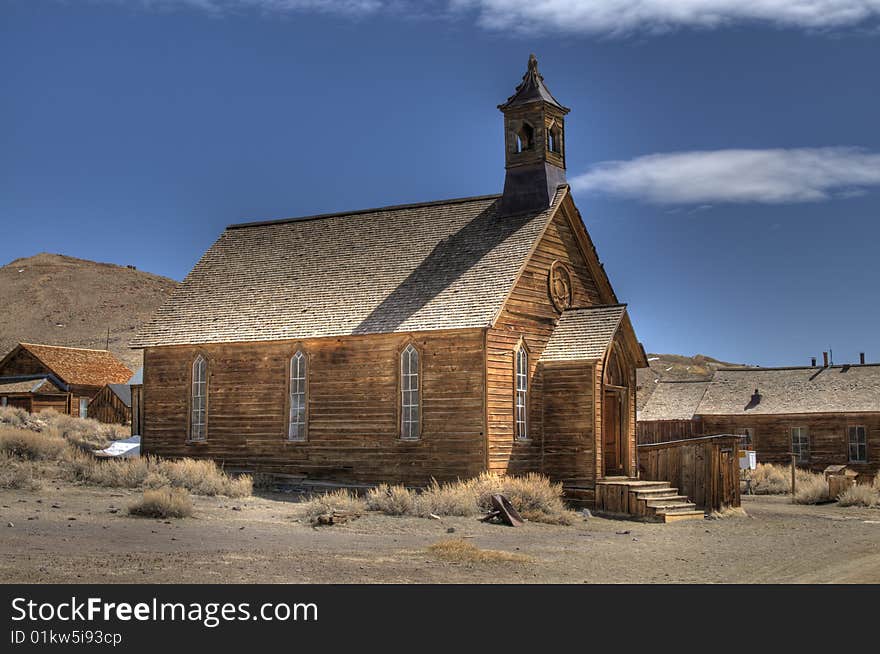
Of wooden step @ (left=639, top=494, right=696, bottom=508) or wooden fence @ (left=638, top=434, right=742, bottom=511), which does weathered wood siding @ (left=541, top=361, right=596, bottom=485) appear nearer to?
wooden step @ (left=639, top=494, right=696, bottom=508)

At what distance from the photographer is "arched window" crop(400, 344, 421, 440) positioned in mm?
25250

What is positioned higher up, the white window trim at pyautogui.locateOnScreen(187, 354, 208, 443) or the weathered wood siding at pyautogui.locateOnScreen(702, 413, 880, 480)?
the white window trim at pyautogui.locateOnScreen(187, 354, 208, 443)

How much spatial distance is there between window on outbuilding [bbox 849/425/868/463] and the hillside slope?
59695 mm

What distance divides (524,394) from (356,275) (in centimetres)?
629

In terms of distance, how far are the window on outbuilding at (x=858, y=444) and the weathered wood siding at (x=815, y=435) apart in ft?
Result: 0.47

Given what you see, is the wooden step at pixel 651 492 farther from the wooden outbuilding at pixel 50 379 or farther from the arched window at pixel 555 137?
the wooden outbuilding at pixel 50 379

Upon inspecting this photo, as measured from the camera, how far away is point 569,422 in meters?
25.0

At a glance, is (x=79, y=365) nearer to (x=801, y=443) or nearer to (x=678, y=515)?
(x=801, y=443)

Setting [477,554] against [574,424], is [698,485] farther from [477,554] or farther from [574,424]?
[477,554]

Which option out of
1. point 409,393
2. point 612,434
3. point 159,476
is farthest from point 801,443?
point 159,476

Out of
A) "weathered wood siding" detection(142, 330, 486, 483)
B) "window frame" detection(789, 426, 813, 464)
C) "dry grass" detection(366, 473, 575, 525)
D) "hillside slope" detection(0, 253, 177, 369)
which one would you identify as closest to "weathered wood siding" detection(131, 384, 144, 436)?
"weathered wood siding" detection(142, 330, 486, 483)

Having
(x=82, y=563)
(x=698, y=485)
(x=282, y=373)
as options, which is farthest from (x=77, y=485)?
(x=698, y=485)

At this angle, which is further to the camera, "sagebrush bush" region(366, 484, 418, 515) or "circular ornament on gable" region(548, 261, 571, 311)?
"circular ornament on gable" region(548, 261, 571, 311)

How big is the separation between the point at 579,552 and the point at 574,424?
894 centimetres
